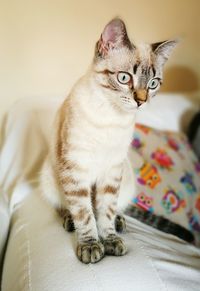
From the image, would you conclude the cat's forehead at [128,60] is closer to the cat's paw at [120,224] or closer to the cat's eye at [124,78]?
the cat's eye at [124,78]

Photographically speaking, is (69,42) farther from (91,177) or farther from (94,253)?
(94,253)

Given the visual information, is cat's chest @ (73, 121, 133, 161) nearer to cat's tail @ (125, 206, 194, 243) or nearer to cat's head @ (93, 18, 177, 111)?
cat's head @ (93, 18, 177, 111)

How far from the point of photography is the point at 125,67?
923mm

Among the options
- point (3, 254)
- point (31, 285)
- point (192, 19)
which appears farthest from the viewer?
point (192, 19)

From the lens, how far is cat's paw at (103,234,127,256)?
38.3 inches

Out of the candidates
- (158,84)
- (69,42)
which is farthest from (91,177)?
(69,42)

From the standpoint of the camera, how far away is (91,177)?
106 cm

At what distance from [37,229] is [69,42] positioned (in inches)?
43.3

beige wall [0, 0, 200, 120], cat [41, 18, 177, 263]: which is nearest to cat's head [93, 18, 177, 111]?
cat [41, 18, 177, 263]

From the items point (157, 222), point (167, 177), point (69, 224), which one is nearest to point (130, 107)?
point (69, 224)

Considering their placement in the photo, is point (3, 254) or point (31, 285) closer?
point (31, 285)

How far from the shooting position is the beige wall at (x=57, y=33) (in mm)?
1673

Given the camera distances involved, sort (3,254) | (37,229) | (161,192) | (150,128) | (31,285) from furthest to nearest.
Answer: (150,128) → (161,192) → (3,254) → (37,229) → (31,285)

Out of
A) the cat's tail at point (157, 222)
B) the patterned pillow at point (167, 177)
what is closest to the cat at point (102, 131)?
the cat's tail at point (157, 222)
